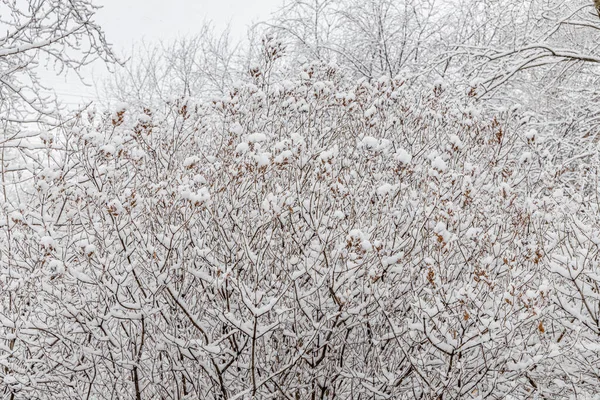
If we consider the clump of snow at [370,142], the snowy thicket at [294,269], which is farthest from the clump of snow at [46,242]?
the clump of snow at [370,142]

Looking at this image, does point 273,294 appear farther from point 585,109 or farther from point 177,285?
point 585,109

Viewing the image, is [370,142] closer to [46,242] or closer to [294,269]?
[294,269]

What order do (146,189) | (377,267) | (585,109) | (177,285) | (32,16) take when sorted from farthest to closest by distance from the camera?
(585,109)
(32,16)
(146,189)
(177,285)
(377,267)

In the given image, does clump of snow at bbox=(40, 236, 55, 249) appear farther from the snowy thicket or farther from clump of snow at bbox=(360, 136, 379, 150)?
clump of snow at bbox=(360, 136, 379, 150)

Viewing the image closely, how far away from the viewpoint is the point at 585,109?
801 cm

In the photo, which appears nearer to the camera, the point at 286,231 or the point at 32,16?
the point at 286,231

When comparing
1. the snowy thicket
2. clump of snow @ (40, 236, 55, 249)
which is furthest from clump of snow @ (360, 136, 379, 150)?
clump of snow @ (40, 236, 55, 249)

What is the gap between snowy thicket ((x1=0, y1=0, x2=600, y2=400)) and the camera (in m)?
3.32

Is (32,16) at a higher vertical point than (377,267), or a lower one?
higher

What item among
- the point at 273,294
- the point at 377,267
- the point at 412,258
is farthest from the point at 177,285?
the point at 412,258

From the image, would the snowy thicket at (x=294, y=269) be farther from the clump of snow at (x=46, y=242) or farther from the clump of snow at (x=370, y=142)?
the clump of snow at (x=46, y=242)

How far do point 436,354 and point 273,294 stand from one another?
128 cm

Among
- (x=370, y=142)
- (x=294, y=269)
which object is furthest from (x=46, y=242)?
(x=370, y=142)

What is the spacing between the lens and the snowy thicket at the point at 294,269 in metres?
3.32
